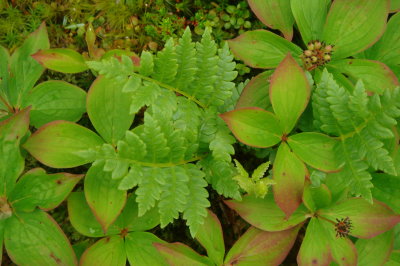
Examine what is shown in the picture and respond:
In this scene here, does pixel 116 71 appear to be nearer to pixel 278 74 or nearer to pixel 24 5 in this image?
pixel 278 74

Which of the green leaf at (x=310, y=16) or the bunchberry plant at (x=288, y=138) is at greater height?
the green leaf at (x=310, y=16)

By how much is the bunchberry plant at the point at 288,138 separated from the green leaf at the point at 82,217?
1.25 metres

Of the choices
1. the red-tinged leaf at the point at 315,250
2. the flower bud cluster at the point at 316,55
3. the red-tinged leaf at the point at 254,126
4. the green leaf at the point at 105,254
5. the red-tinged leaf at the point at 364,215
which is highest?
the flower bud cluster at the point at 316,55

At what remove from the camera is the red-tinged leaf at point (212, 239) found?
274 centimetres

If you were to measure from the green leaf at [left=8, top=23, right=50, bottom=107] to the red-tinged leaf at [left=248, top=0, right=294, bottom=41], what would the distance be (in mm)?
1637

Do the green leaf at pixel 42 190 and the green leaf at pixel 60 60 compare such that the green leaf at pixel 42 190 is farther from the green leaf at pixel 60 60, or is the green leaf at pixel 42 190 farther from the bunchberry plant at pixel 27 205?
the green leaf at pixel 60 60

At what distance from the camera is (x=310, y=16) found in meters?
2.84

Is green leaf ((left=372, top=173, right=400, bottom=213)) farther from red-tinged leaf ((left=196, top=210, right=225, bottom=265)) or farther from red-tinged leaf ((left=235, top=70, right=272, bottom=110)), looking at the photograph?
red-tinged leaf ((left=196, top=210, right=225, bottom=265))

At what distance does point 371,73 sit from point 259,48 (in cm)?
82

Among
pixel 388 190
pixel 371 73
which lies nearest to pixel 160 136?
pixel 371 73

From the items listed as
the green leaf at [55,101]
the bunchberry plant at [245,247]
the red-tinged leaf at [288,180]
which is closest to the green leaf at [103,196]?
the bunchberry plant at [245,247]

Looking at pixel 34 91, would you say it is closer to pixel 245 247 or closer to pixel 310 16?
pixel 245 247

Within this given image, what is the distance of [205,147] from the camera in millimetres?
2688

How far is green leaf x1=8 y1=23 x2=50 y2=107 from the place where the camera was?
9.68 feet
